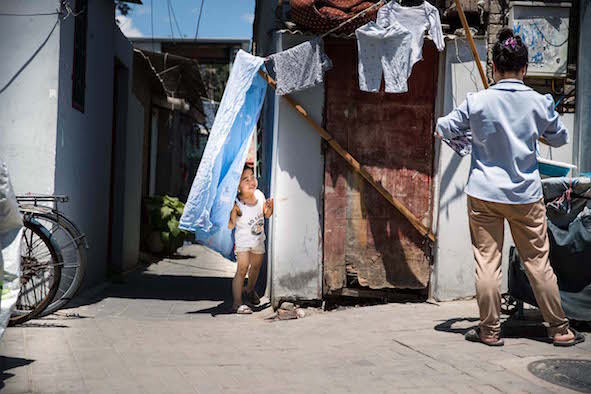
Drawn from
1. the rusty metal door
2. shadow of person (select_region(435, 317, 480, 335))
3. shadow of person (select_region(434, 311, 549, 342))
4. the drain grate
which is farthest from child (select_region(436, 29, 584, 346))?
the rusty metal door

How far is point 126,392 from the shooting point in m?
3.51

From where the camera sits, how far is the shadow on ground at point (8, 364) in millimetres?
3757

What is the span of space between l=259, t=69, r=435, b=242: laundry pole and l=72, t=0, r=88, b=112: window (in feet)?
7.09

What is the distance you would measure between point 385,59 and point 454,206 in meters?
1.63

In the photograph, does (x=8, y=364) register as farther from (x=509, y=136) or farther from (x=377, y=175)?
(x=377, y=175)

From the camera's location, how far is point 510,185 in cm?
439

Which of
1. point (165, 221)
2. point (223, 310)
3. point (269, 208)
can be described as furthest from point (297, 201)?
point (165, 221)

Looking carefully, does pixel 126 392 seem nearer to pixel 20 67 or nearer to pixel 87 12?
pixel 20 67

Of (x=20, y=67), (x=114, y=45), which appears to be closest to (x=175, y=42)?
(x=114, y=45)

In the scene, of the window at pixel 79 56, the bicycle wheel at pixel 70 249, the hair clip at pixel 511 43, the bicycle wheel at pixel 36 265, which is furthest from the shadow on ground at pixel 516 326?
the window at pixel 79 56

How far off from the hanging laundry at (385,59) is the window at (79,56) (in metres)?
3.05

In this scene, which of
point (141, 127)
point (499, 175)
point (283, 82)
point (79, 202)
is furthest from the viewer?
point (141, 127)

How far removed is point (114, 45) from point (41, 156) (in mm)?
3490

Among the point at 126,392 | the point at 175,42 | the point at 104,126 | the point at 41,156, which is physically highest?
the point at 175,42
